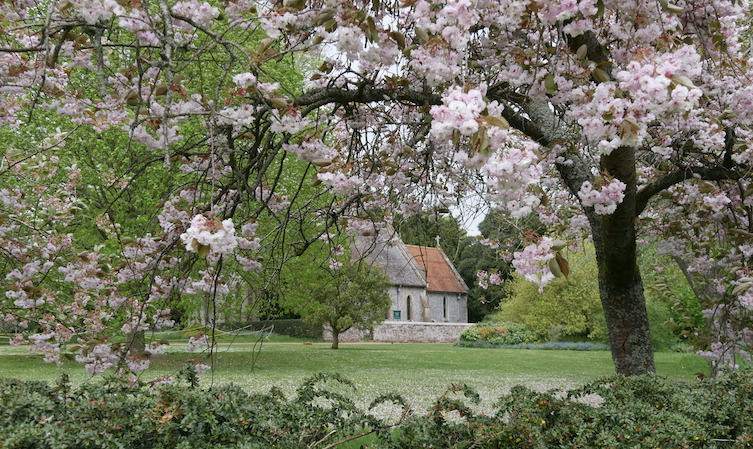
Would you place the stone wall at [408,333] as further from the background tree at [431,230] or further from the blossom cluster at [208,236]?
the blossom cluster at [208,236]

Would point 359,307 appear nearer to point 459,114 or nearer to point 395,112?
point 395,112

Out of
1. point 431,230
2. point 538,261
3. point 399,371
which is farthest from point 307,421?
point 399,371

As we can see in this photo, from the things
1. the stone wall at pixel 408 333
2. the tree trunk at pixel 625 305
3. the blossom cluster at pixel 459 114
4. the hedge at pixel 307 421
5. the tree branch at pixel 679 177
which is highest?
the tree branch at pixel 679 177

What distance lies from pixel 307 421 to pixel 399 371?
10180mm

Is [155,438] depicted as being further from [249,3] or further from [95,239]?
[95,239]

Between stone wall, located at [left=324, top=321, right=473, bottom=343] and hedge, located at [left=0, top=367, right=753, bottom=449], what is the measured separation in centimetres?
2357

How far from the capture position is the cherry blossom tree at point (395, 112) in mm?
1876

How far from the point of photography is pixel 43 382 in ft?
9.71

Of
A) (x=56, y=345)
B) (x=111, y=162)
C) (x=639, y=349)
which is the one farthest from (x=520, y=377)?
(x=111, y=162)

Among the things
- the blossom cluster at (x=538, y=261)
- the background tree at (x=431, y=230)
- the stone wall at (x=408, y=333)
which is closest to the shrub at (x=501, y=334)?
the stone wall at (x=408, y=333)

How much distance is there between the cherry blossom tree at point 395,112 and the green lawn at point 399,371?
4.31 m

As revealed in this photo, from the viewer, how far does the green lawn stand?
9499mm

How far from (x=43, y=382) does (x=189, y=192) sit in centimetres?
138

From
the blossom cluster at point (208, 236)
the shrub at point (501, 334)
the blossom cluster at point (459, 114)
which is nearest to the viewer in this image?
the blossom cluster at point (459, 114)
